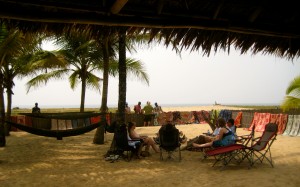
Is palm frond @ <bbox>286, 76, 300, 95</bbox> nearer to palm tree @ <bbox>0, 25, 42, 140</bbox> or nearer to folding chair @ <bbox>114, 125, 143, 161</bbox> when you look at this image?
folding chair @ <bbox>114, 125, 143, 161</bbox>

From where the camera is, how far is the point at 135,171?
7086 millimetres

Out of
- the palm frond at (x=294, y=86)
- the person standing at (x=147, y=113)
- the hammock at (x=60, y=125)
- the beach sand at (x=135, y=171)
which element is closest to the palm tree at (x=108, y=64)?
the hammock at (x=60, y=125)

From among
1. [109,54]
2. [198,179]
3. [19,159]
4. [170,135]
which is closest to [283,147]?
[170,135]

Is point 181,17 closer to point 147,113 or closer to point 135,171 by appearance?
point 135,171

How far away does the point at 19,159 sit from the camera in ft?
28.3

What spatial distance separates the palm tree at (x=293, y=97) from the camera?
11773 millimetres

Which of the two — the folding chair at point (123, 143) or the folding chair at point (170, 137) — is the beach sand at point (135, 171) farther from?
the folding chair at point (170, 137)

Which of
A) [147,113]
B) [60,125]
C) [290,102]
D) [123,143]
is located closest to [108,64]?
[60,125]

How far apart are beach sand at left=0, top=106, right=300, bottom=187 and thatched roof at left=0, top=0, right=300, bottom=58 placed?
298cm

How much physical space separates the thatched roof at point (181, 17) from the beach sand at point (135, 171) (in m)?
2.98

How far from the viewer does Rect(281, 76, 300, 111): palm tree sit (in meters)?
11.8

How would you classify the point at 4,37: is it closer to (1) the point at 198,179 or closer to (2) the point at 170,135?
(2) the point at 170,135

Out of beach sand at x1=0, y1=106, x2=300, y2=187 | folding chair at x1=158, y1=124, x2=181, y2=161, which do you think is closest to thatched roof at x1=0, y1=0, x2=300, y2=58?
beach sand at x1=0, y1=106, x2=300, y2=187

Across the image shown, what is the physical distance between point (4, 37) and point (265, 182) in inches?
303
